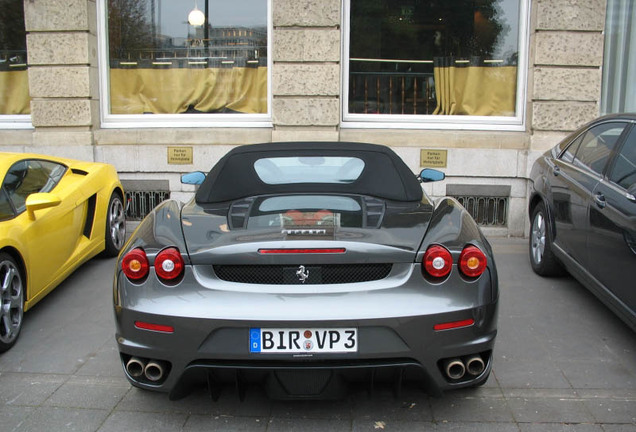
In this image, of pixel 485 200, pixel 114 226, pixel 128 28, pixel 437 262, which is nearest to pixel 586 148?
pixel 485 200

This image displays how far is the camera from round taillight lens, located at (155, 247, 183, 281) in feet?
10.2

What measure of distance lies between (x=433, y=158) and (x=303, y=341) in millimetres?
5589

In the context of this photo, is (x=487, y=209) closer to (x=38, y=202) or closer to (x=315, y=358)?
(x=38, y=202)

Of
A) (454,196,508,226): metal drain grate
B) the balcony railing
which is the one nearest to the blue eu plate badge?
(454,196,508,226): metal drain grate

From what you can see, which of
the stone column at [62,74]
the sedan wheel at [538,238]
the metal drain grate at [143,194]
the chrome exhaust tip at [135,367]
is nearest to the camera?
the chrome exhaust tip at [135,367]

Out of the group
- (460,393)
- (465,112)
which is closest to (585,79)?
(465,112)

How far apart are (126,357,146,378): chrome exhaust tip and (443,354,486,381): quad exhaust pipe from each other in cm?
147

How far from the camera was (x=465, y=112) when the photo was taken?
867cm

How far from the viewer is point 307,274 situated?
3.05 metres

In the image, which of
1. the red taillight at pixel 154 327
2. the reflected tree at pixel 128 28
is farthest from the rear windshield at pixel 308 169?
the reflected tree at pixel 128 28

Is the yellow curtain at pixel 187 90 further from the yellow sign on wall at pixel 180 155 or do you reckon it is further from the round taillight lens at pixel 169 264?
the round taillight lens at pixel 169 264

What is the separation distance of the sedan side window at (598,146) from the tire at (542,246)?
686mm

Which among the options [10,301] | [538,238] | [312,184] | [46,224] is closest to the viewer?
[312,184]

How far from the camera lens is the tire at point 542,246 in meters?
5.89
